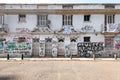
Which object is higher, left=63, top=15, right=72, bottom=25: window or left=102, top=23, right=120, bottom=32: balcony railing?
left=63, top=15, right=72, bottom=25: window

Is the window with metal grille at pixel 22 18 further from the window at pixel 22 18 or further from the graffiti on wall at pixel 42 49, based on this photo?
the graffiti on wall at pixel 42 49

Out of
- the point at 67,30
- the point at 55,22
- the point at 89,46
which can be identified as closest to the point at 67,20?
the point at 67,30

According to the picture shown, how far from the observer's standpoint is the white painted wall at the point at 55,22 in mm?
38844

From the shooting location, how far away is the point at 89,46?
39.0 metres

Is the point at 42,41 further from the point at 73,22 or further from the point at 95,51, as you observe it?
the point at 95,51

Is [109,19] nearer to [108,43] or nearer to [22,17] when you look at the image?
[108,43]

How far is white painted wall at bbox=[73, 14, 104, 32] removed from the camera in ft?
127

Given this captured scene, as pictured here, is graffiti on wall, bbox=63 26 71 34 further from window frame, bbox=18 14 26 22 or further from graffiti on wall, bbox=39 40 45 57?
window frame, bbox=18 14 26 22

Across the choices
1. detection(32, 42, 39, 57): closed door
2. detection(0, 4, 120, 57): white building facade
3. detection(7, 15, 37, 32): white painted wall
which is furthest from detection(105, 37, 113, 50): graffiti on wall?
detection(7, 15, 37, 32): white painted wall

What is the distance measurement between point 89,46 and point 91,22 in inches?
128

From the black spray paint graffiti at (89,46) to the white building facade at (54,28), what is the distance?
0.40 meters

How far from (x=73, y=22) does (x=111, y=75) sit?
62.8 feet

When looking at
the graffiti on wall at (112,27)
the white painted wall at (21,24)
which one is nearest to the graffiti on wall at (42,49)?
the white painted wall at (21,24)

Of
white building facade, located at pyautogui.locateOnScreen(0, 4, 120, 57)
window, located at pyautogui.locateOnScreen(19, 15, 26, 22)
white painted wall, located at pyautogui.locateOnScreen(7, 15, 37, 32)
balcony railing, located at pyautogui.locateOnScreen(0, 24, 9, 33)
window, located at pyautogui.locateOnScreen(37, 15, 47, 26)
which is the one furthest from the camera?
window, located at pyautogui.locateOnScreen(19, 15, 26, 22)
